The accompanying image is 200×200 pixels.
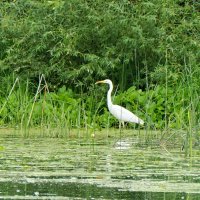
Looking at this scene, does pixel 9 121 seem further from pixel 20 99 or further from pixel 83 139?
pixel 83 139

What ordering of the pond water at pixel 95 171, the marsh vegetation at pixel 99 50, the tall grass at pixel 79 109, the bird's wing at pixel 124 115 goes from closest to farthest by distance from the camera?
the pond water at pixel 95 171 < the tall grass at pixel 79 109 < the bird's wing at pixel 124 115 < the marsh vegetation at pixel 99 50

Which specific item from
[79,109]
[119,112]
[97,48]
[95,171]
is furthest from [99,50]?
[95,171]

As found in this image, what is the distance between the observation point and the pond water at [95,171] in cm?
610

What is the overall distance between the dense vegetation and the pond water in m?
3.84

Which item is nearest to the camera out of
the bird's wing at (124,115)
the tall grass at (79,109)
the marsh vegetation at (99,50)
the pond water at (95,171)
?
the pond water at (95,171)

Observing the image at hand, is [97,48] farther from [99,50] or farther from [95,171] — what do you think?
[95,171]

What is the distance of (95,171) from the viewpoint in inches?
283

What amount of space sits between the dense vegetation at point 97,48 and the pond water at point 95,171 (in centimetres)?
384

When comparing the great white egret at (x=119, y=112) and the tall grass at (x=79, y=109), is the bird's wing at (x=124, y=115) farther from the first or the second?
the tall grass at (x=79, y=109)

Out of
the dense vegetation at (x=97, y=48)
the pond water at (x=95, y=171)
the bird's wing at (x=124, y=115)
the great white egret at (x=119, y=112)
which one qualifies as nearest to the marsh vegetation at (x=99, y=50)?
the dense vegetation at (x=97, y=48)

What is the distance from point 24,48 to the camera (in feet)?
47.2

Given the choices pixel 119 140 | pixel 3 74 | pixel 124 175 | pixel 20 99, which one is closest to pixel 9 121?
pixel 20 99

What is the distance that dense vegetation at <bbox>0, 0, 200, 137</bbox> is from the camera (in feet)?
44.6

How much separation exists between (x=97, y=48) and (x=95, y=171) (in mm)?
7208
